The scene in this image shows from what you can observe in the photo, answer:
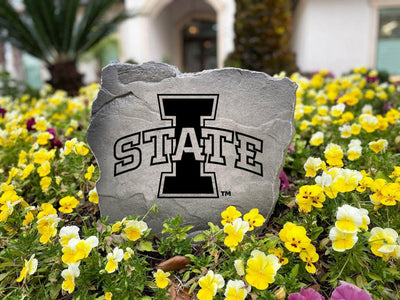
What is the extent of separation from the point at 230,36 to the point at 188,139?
30.6 ft

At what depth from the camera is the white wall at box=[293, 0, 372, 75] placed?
8.41m

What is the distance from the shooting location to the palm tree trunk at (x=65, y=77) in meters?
6.35

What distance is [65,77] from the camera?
6344mm

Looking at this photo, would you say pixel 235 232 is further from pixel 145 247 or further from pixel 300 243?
pixel 145 247

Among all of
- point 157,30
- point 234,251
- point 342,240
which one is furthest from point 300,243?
point 157,30

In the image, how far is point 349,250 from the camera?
1.27m

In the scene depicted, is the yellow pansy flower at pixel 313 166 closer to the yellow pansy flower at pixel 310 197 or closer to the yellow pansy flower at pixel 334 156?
the yellow pansy flower at pixel 334 156

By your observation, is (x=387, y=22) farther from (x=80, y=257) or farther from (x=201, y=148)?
(x=80, y=257)

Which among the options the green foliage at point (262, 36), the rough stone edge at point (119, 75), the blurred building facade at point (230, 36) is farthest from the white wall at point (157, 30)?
the rough stone edge at point (119, 75)

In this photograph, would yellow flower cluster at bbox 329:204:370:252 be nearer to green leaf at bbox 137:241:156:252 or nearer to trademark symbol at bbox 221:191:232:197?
trademark symbol at bbox 221:191:232:197

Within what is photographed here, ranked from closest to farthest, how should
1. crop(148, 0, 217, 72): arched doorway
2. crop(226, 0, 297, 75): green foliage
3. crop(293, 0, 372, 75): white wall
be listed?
crop(226, 0, 297, 75): green foliage → crop(293, 0, 372, 75): white wall → crop(148, 0, 217, 72): arched doorway

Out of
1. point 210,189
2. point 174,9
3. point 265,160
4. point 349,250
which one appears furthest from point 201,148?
point 174,9

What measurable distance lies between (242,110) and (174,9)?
45.8 ft

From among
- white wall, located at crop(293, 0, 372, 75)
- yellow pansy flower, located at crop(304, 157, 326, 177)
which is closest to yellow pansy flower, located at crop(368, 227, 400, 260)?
yellow pansy flower, located at crop(304, 157, 326, 177)
